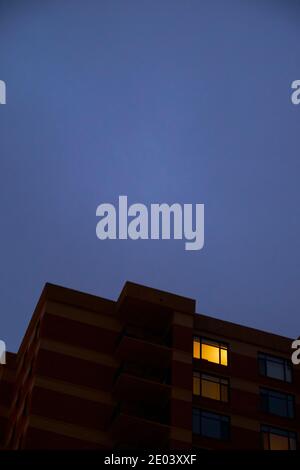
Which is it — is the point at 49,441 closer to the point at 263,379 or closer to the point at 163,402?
the point at 163,402

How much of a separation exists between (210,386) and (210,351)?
2.82 meters

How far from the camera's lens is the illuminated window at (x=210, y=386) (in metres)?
51.1

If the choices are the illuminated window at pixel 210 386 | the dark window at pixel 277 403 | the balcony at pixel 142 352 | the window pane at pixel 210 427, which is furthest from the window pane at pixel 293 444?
the balcony at pixel 142 352

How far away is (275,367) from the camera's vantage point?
2160 inches

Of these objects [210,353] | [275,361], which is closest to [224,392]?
[210,353]

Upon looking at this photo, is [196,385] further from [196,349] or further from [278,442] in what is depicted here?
[278,442]

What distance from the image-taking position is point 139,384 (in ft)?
159

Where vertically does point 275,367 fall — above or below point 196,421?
above

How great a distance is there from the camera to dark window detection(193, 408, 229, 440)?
161 feet

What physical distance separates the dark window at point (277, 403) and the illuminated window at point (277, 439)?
1384 mm

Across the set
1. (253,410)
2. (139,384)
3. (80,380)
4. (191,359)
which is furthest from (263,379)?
(80,380)

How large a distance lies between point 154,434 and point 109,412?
11.0ft

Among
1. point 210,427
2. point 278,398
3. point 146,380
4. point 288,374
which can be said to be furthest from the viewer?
point 288,374
